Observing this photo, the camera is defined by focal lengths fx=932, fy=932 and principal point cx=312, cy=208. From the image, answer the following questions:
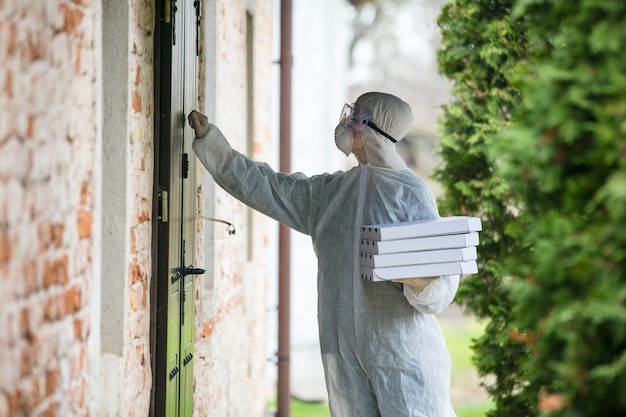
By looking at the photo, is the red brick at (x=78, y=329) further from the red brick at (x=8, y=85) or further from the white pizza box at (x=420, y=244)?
the white pizza box at (x=420, y=244)

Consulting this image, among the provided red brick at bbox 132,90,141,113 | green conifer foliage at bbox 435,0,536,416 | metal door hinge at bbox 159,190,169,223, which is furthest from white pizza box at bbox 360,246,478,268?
green conifer foliage at bbox 435,0,536,416

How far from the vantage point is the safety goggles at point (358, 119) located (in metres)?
3.75

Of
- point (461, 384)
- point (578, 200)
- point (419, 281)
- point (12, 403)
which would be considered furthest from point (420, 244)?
point (461, 384)

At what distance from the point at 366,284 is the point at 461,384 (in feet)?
26.7

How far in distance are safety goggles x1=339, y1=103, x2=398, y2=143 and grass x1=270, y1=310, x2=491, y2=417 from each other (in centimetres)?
308

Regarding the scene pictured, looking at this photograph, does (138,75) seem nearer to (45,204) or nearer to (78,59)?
(78,59)

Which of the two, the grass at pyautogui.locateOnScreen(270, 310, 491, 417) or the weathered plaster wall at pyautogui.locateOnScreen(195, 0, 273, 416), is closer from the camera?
the weathered plaster wall at pyautogui.locateOnScreen(195, 0, 273, 416)

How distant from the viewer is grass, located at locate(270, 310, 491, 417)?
8789 millimetres

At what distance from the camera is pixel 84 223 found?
106 inches

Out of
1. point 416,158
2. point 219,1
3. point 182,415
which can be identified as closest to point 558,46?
point 182,415

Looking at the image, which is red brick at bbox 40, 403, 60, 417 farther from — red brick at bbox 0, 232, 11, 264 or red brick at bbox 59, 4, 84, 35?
red brick at bbox 59, 4, 84, 35

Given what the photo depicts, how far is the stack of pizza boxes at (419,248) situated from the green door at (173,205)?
78 centimetres

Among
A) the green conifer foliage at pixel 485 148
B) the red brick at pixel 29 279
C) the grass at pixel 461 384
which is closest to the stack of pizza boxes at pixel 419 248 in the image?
the red brick at pixel 29 279

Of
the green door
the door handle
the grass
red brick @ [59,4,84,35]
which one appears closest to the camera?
red brick @ [59,4,84,35]
